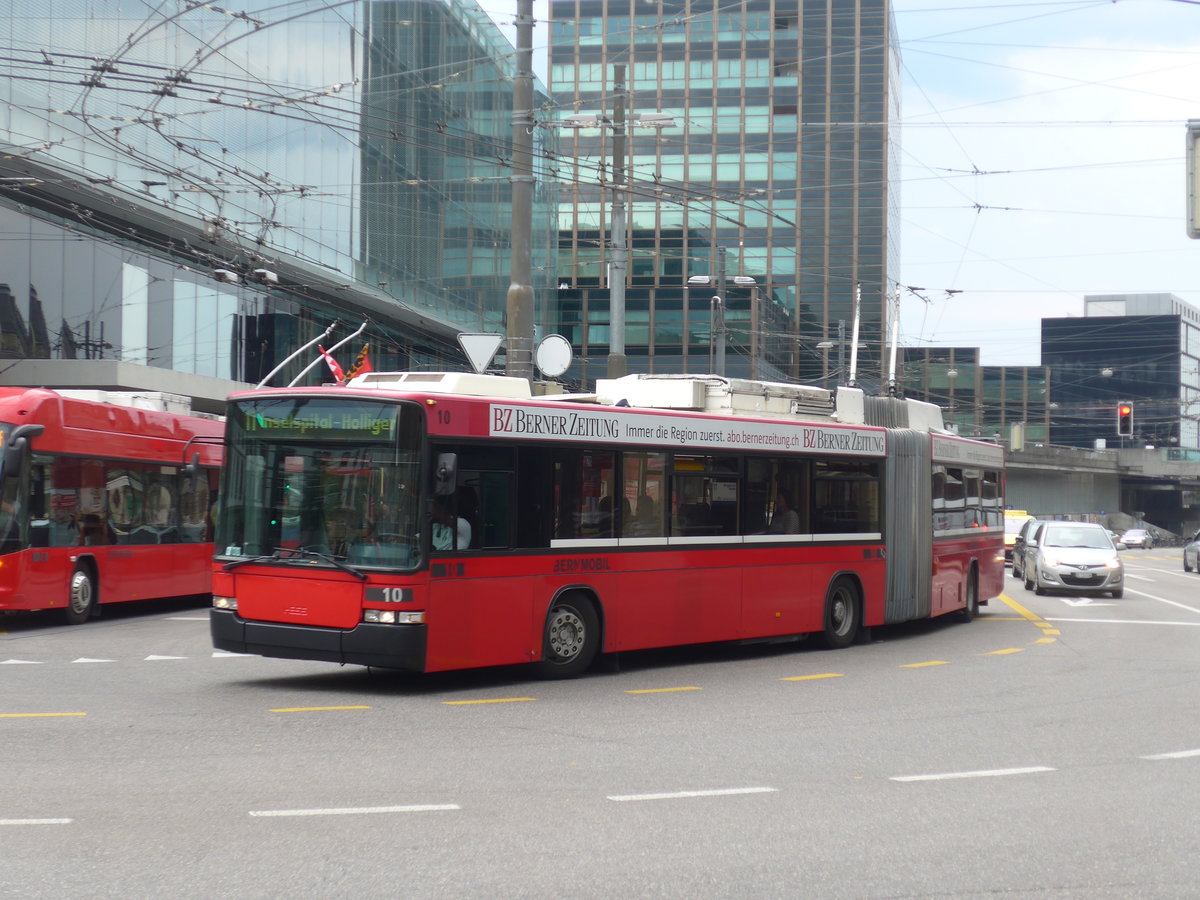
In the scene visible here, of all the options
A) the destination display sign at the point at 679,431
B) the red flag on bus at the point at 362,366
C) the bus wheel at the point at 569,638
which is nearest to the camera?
the destination display sign at the point at 679,431

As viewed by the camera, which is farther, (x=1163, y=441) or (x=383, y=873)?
(x=1163, y=441)

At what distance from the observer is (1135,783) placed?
8562 millimetres

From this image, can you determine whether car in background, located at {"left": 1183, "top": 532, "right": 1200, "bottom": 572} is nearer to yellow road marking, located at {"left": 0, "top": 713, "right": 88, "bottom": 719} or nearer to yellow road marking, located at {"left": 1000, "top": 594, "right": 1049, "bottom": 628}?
yellow road marking, located at {"left": 1000, "top": 594, "right": 1049, "bottom": 628}

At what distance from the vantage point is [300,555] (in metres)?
12.1

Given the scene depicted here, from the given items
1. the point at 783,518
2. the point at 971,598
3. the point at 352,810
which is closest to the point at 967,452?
the point at 971,598

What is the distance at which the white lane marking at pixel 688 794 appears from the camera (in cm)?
777

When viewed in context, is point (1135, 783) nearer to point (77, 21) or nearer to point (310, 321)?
point (77, 21)

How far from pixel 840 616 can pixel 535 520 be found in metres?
5.69

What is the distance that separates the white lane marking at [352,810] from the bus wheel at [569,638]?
5705 millimetres

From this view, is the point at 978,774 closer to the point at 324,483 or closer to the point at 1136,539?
the point at 324,483

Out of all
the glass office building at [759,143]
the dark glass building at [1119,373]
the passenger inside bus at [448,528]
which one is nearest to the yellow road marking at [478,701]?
the passenger inside bus at [448,528]

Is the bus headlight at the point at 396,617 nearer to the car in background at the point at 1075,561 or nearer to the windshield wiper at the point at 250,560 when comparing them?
the windshield wiper at the point at 250,560

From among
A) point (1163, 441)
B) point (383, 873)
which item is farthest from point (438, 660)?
point (1163, 441)

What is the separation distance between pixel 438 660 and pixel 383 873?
6.04 meters
